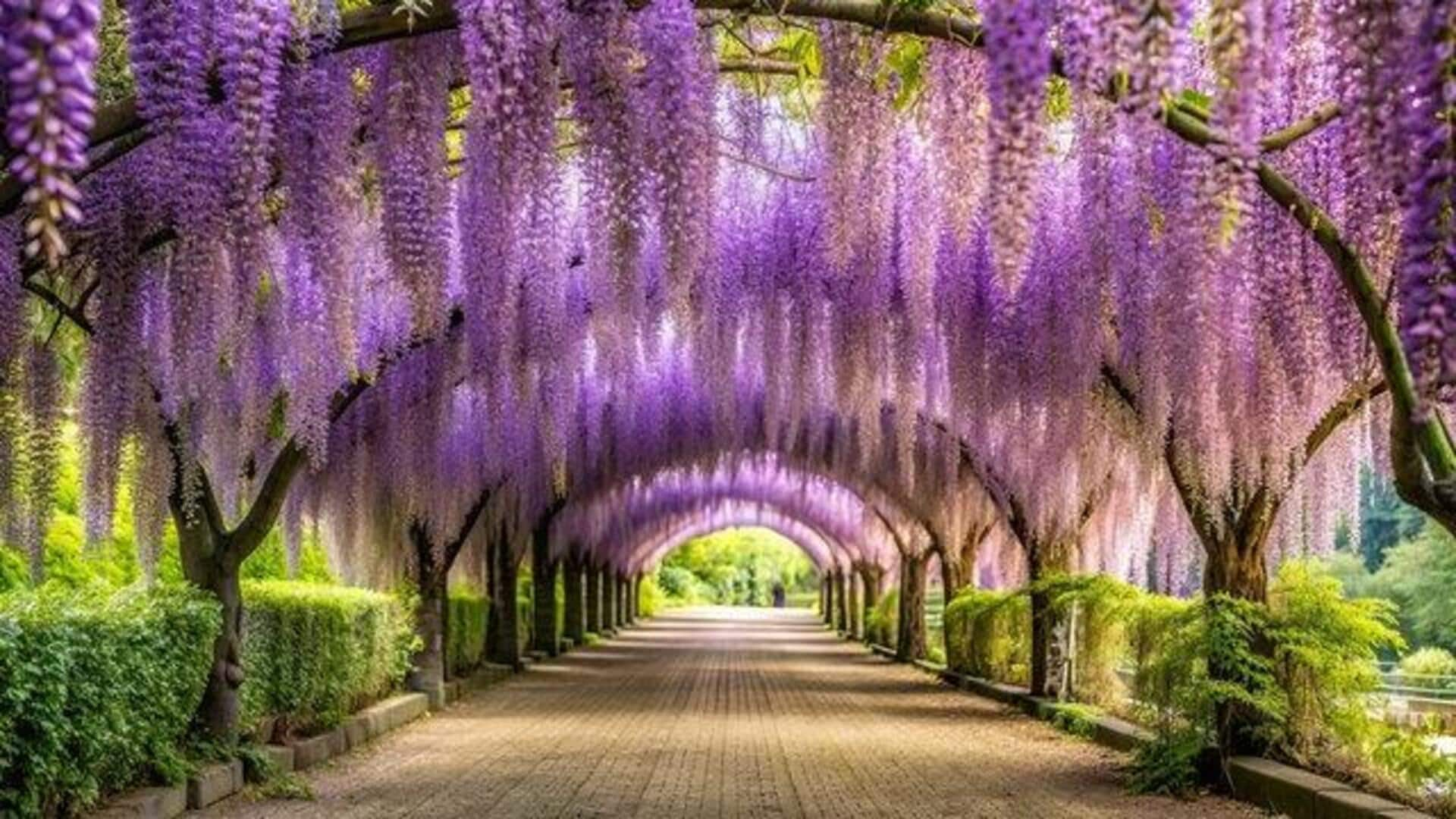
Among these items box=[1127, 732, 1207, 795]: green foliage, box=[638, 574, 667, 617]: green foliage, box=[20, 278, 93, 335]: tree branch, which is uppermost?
box=[20, 278, 93, 335]: tree branch

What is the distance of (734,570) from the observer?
259ft

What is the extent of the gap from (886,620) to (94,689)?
85.6 ft

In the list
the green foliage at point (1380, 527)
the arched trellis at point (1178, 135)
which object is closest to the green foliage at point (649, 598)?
the green foliage at point (1380, 527)

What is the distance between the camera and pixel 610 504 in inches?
1228

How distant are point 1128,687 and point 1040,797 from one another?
7.27 meters

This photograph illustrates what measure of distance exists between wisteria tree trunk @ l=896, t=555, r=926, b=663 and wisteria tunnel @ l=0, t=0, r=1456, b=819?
8886 millimetres

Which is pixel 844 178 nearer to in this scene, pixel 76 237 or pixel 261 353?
pixel 76 237

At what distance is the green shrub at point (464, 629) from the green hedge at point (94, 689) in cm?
943

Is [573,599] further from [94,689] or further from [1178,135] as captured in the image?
[1178,135]

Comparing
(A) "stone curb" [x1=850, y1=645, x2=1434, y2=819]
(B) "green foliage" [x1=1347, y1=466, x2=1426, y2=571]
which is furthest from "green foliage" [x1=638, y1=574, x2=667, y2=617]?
(A) "stone curb" [x1=850, y1=645, x2=1434, y2=819]

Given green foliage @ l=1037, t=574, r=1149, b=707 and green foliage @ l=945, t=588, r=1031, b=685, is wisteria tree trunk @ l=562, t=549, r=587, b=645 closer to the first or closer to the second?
green foliage @ l=945, t=588, r=1031, b=685

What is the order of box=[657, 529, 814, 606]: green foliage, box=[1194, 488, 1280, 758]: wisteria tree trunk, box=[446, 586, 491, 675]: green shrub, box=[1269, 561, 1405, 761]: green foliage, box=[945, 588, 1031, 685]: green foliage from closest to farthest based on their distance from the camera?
box=[1269, 561, 1405, 761]: green foliage → box=[1194, 488, 1280, 758]: wisteria tree trunk → box=[945, 588, 1031, 685]: green foliage → box=[446, 586, 491, 675]: green shrub → box=[657, 529, 814, 606]: green foliage

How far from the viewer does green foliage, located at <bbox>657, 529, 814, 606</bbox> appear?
2886 inches

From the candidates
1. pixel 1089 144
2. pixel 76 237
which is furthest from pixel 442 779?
pixel 1089 144
